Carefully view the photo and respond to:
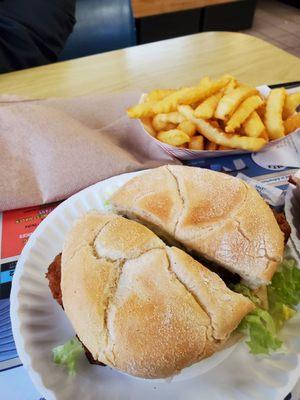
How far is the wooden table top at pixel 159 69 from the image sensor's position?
5.92 feet

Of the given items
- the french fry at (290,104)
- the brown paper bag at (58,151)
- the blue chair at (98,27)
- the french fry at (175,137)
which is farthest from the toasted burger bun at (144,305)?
the blue chair at (98,27)

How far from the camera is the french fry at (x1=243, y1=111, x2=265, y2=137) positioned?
133 cm

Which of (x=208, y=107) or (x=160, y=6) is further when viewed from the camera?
(x=160, y=6)

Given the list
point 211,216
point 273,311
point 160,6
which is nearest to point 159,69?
point 211,216

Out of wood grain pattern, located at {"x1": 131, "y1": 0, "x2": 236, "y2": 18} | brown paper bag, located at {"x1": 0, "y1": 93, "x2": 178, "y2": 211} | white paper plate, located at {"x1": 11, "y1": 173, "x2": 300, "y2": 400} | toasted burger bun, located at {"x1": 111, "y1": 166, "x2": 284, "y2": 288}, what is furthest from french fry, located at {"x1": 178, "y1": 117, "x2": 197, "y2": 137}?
wood grain pattern, located at {"x1": 131, "y1": 0, "x2": 236, "y2": 18}

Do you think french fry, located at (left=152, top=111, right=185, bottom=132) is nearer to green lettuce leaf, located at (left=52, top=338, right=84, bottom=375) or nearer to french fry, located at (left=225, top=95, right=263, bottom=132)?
french fry, located at (left=225, top=95, right=263, bottom=132)

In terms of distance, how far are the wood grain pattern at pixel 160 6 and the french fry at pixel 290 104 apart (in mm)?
3336

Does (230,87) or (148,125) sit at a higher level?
(230,87)

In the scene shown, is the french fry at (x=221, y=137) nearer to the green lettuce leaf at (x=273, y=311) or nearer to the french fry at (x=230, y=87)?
the french fry at (x=230, y=87)

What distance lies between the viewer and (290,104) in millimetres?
1442

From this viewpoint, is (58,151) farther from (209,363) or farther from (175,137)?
(209,363)

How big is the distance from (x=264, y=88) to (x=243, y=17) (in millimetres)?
4340

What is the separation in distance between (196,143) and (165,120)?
0.15 metres

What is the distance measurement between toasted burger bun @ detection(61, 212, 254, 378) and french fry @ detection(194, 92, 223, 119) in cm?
65
